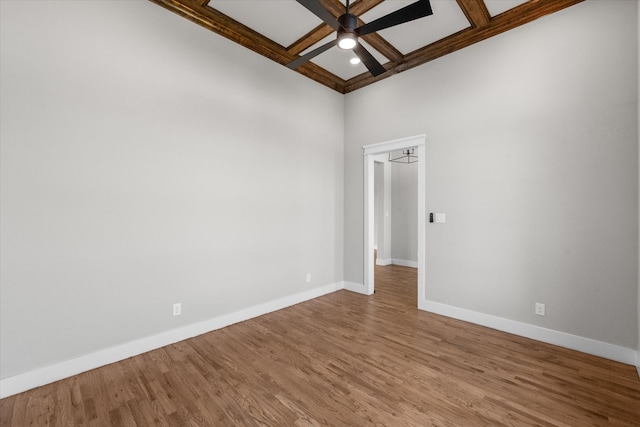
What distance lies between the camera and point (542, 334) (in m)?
2.88

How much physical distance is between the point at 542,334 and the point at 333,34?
165 inches

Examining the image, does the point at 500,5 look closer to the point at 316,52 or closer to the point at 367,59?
the point at 367,59

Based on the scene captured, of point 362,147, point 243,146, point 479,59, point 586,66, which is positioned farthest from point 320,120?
point 586,66

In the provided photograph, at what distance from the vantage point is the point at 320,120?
14.6 ft

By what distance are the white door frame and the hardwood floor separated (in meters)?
1.09

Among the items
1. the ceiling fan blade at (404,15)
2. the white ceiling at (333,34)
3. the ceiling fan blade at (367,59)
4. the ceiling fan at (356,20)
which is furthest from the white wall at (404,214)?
the ceiling fan blade at (404,15)

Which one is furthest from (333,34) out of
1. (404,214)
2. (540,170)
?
(404,214)

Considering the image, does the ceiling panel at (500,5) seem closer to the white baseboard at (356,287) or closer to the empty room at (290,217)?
the empty room at (290,217)

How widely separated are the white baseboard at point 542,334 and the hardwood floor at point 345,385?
96 millimetres

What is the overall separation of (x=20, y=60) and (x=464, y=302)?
4925 mm

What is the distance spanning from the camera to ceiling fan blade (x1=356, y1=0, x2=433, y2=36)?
195 centimetres

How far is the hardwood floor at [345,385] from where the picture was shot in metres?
1.84

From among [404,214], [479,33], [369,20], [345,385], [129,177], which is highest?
[369,20]

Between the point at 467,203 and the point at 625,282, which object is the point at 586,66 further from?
the point at 625,282
